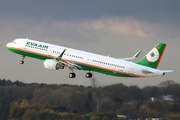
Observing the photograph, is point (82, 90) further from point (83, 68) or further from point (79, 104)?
point (83, 68)

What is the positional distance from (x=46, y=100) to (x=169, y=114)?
28.7m

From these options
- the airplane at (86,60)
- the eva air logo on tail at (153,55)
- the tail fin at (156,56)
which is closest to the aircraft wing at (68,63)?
the airplane at (86,60)

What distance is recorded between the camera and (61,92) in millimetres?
176625

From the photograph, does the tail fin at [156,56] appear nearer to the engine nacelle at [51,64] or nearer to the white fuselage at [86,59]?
the white fuselage at [86,59]

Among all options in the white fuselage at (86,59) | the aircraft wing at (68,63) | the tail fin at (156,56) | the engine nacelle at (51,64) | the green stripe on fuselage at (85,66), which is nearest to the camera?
the tail fin at (156,56)

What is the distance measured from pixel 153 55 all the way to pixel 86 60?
12520 mm

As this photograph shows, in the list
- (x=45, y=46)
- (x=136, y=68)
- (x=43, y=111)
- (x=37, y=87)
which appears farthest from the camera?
(x=37, y=87)

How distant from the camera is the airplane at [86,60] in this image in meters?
142

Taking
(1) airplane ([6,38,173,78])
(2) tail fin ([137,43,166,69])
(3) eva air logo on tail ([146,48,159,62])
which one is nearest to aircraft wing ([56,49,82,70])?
(1) airplane ([6,38,173,78])

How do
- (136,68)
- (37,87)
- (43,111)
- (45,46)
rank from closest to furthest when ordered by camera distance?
(136,68) → (45,46) → (43,111) → (37,87)

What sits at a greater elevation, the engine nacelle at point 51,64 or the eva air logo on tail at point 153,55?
the eva air logo on tail at point 153,55

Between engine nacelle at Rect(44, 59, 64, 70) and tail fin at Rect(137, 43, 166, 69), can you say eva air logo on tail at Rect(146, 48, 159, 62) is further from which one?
engine nacelle at Rect(44, 59, 64, 70)

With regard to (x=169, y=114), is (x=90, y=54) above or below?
above

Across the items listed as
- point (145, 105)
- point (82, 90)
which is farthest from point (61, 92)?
point (145, 105)
